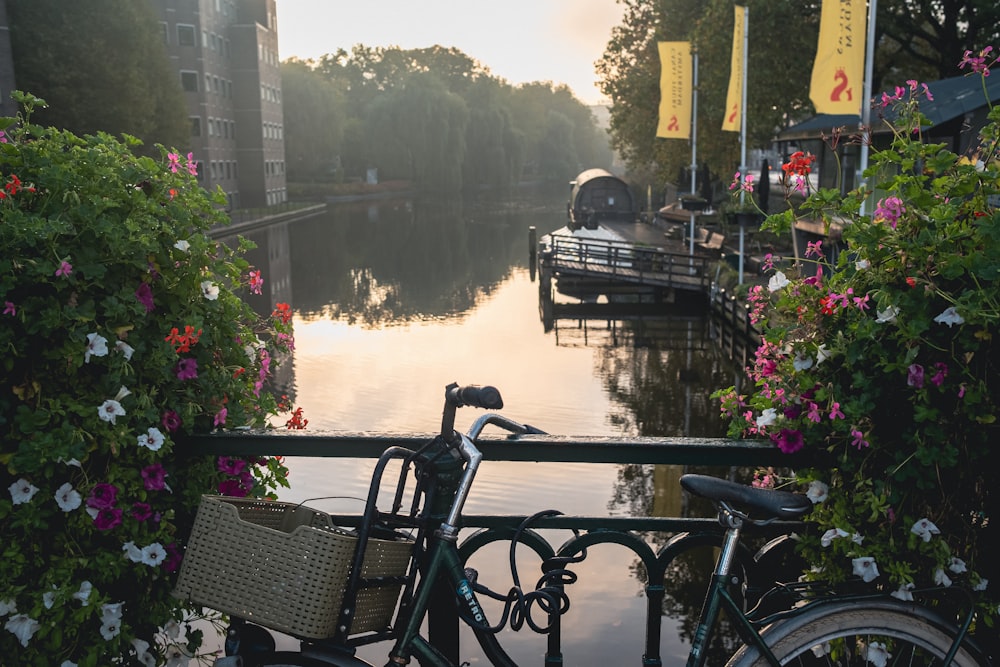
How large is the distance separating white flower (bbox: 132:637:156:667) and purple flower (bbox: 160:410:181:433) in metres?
0.60

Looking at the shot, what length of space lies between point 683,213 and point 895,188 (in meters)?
45.2

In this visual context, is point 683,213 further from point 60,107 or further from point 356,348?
point 60,107

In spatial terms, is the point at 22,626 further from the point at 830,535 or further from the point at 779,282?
the point at 779,282

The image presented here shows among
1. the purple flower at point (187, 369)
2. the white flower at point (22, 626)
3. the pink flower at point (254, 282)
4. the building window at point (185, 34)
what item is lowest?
the white flower at point (22, 626)

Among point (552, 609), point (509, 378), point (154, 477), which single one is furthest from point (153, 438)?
point (509, 378)

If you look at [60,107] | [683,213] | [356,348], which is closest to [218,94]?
[60,107]

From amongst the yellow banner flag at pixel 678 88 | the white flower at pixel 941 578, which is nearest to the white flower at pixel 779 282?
the white flower at pixel 941 578

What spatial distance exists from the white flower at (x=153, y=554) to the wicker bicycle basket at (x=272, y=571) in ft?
1.15

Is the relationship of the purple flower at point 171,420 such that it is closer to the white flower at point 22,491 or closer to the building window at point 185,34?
the white flower at point 22,491

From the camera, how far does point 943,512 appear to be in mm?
2588

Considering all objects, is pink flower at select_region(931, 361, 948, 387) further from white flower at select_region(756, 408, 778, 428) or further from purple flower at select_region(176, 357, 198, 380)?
purple flower at select_region(176, 357, 198, 380)

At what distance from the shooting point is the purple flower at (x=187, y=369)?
9.71 ft

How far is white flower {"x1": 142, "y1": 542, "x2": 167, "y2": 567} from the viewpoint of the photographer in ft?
9.16

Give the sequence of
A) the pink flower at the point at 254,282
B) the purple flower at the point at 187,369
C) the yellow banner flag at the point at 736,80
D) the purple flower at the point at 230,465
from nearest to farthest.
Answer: the purple flower at the point at 187,369 < the purple flower at the point at 230,465 < the pink flower at the point at 254,282 < the yellow banner flag at the point at 736,80
